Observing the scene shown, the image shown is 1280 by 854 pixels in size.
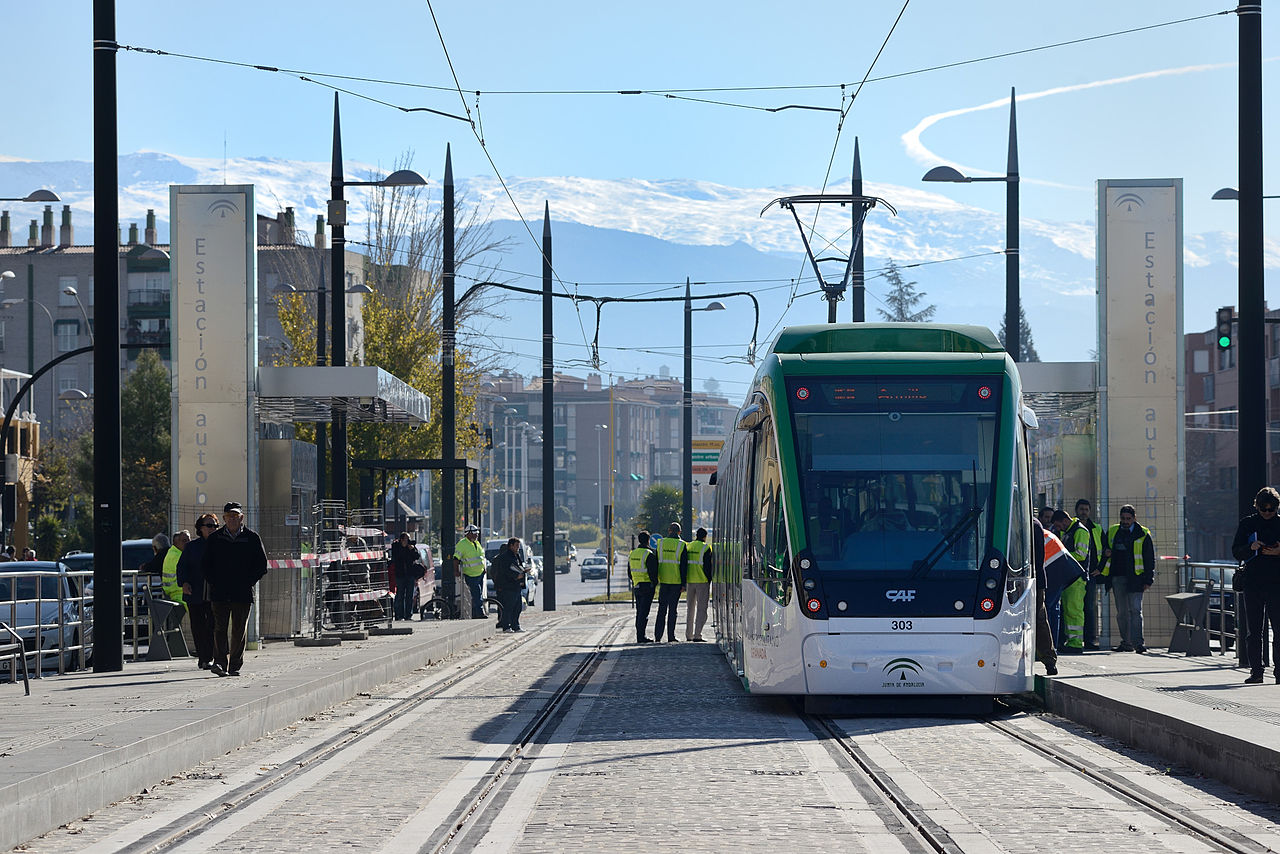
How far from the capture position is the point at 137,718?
12.7 m

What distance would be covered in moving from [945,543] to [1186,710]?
2.96 m

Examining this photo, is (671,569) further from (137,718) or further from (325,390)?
(137,718)

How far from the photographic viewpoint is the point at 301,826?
915 cm

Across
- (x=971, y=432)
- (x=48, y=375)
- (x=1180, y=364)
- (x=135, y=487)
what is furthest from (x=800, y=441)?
(x=48, y=375)

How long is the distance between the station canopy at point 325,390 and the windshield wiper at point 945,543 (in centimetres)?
1009

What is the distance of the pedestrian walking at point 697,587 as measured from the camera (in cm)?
2806

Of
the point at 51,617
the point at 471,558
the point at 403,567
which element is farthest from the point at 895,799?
the point at 403,567

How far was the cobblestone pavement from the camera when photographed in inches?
343

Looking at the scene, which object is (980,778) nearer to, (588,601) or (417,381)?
(417,381)

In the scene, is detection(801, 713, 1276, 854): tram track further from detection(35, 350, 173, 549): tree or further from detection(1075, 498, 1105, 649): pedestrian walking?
detection(35, 350, 173, 549): tree

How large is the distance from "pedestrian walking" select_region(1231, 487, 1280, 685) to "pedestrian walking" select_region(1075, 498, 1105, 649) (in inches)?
213

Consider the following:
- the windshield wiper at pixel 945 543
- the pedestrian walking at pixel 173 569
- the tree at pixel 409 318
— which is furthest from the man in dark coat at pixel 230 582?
the tree at pixel 409 318

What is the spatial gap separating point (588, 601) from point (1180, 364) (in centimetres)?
3547

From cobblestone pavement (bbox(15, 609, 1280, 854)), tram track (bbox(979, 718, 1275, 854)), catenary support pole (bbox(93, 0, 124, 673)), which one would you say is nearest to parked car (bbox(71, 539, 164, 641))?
catenary support pole (bbox(93, 0, 124, 673))
